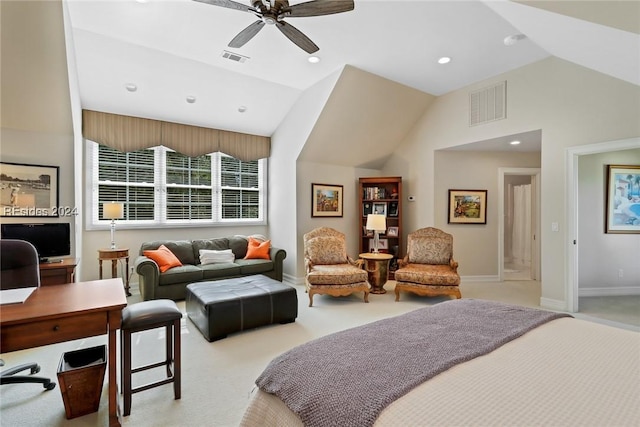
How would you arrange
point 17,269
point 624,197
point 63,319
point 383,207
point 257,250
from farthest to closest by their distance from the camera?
1. point 383,207
2. point 257,250
3. point 624,197
4. point 17,269
5. point 63,319

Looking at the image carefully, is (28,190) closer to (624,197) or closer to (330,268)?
(330,268)

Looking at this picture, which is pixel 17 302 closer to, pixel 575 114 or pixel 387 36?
pixel 387 36

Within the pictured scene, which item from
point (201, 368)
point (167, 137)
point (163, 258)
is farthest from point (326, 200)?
point (201, 368)

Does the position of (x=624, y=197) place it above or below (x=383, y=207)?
above

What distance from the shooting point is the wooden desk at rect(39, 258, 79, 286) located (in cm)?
314

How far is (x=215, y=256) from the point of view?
504 cm

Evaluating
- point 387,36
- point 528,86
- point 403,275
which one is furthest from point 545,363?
point 528,86

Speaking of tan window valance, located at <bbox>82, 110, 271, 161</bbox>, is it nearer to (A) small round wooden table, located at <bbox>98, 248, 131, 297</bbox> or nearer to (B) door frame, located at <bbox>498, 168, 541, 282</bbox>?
(A) small round wooden table, located at <bbox>98, 248, 131, 297</bbox>

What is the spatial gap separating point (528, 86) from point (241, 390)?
5.18 meters

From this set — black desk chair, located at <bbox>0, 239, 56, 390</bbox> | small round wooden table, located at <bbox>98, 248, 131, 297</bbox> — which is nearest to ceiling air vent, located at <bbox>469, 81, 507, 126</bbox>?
black desk chair, located at <bbox>0, 239, 56, 390</bbox>

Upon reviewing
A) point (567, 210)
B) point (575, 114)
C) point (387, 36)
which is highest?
point (387, 36)

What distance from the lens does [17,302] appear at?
5.52 feet

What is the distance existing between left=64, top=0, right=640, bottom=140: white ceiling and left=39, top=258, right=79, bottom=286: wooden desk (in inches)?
104

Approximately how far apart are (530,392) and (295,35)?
305cm
